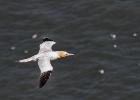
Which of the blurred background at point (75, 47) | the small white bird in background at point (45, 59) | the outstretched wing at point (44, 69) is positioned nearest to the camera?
the outstretched wing at point (44, 69)

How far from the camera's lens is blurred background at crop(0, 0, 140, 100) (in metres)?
40.4

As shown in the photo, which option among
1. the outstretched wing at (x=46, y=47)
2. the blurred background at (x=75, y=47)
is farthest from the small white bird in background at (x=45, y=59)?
the blurred background at (x=75, y=47)

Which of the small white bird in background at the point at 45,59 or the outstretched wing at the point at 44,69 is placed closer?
the outstretched wing at the point at 44,69

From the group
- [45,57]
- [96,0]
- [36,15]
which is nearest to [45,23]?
[36,15]

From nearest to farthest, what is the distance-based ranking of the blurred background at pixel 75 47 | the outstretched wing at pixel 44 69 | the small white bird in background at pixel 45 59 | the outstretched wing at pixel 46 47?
the outstretched wing at pixel 44 69
the small white bird in background at pixel 45 59
the outstretched wing at pixel 46 47
the blurred background at pixel 75 47

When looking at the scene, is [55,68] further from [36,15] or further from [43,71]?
[43,71]

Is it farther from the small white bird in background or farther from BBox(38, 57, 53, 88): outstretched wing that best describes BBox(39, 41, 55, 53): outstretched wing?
BBox(38, 57, 53, 88): outstretched wing

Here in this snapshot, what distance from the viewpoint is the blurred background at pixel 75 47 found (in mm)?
40375

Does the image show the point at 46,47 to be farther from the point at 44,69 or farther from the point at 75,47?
the point at 75,47

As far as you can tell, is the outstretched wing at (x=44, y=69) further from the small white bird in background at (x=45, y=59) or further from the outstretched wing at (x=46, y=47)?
the outstretched wing at (x=46, y=47)

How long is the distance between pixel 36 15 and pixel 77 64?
6830mm

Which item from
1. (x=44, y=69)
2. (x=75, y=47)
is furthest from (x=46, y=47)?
Answer: (x=75, y=47)

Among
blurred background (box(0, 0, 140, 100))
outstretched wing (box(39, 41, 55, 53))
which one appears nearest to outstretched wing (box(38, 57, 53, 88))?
outstretched wing (box(39, 41, 55, 53))

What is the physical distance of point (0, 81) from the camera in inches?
1623
